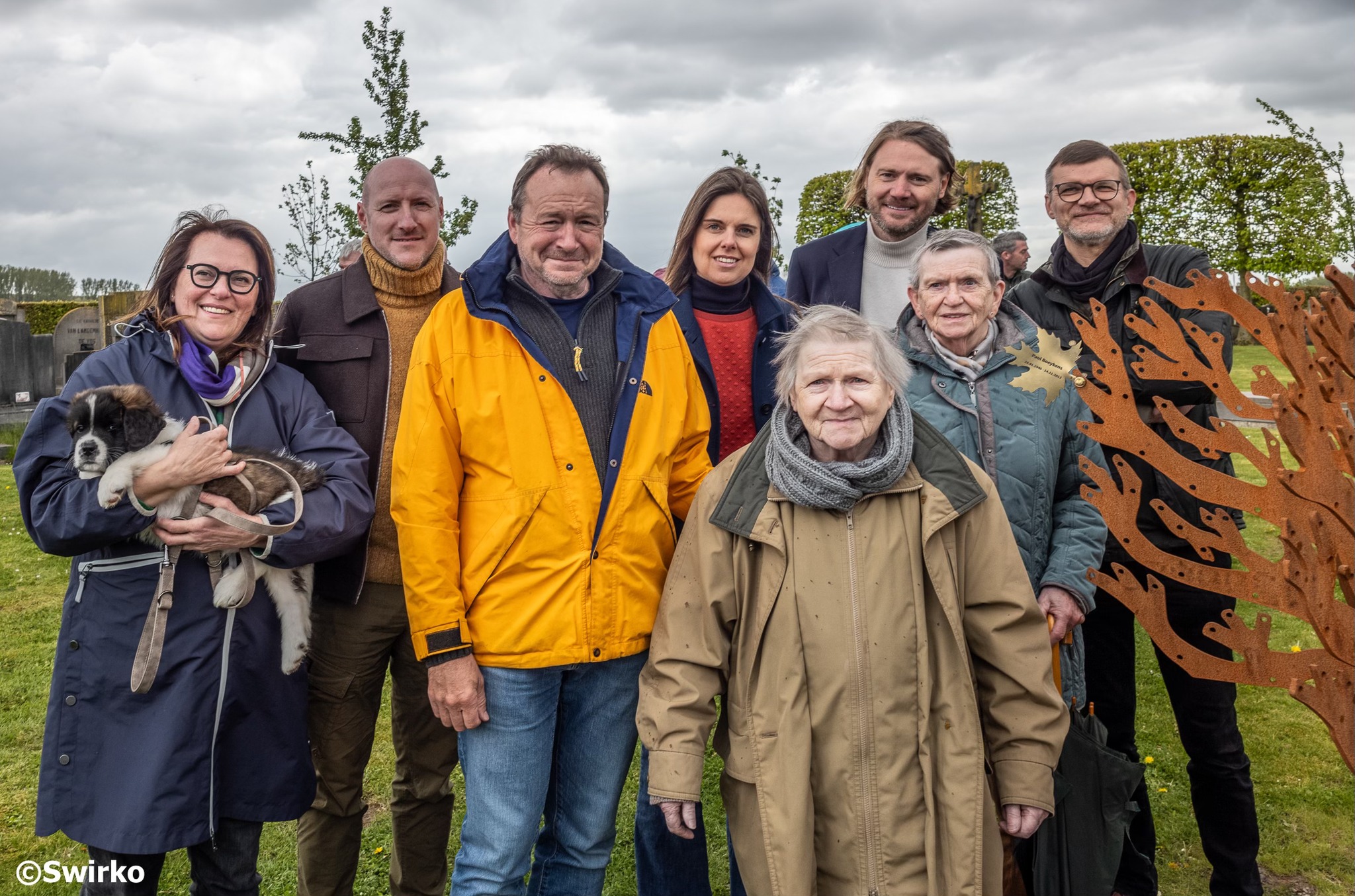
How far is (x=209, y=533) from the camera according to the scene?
8.62 ft

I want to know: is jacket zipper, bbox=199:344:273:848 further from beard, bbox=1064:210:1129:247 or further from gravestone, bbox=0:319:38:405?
gravestone, bbox=0:319:38:405

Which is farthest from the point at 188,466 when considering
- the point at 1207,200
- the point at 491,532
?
the point at 1207,200

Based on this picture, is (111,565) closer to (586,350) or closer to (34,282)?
(586,350)

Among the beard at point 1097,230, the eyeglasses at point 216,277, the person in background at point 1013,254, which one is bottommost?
the eyeglasses at point 216,277

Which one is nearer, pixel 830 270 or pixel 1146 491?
pixel 1146 491

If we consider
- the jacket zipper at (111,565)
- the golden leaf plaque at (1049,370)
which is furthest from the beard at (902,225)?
the jacket zipper at (111,565)

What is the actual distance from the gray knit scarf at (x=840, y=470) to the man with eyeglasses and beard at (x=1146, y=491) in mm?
1145

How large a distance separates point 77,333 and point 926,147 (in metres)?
16.8

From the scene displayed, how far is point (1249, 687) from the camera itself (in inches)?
232

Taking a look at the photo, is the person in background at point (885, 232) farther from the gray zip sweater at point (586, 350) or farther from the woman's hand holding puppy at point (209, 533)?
the woman's hand holding puppy at point (209, 533)

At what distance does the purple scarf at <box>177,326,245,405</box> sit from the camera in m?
2.80

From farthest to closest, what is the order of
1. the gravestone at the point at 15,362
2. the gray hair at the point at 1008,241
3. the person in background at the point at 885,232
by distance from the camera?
the gravestone at the point at 15,362 → the gray hair at the point at 1008,241 → the person in background at the point at 885,232

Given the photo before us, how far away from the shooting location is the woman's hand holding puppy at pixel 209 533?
2598 mm

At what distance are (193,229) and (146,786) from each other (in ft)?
5.57
